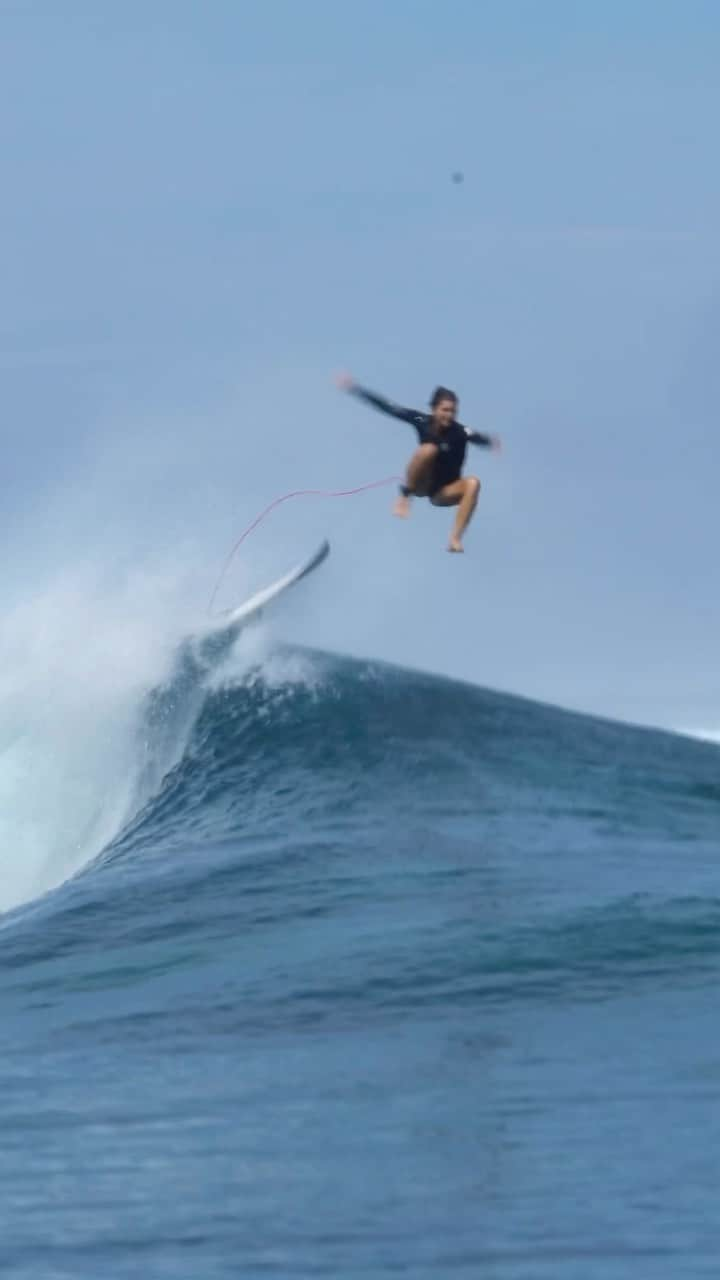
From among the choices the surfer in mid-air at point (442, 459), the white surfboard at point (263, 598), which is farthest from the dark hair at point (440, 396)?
the white surfboard at point (263, 598)

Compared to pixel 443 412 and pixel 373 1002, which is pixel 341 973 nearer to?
pixel 373 1002

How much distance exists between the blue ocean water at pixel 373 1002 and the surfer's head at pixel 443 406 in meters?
3.02

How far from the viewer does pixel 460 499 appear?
12961 mm

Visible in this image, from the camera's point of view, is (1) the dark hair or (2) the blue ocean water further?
(1) the dark hair

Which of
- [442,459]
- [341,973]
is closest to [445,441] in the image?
[442,459]

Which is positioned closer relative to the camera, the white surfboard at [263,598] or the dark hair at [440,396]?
the dark hair at [440,396]

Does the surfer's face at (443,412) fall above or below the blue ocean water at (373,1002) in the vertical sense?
above

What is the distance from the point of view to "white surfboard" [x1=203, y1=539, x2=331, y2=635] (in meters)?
18.1

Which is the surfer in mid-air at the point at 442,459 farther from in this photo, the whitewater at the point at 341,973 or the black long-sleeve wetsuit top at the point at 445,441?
the whitewater at the point at 341,973

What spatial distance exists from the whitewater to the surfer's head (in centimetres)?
302

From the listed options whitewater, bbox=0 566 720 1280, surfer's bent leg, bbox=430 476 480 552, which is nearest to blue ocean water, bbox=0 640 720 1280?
whitewater, bbox=0 566 720 1280

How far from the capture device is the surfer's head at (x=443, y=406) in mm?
12773

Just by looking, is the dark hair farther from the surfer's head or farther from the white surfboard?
the white surfboard

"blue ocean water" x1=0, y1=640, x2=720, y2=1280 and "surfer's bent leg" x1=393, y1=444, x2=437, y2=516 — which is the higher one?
"surfer's bent leg" x1=393, y1=444, x2=437, y2=516
